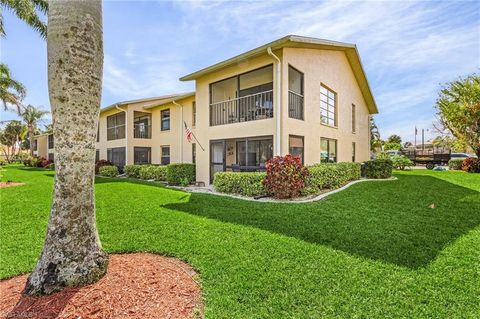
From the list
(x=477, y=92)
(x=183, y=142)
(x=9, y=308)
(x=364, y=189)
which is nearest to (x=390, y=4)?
(x=364, y=189)

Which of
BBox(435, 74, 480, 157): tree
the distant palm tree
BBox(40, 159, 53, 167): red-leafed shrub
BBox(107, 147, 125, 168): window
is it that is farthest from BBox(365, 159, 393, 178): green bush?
BBox(40, 159, 53, 167): red-leafed shrub

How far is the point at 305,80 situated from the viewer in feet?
39.2

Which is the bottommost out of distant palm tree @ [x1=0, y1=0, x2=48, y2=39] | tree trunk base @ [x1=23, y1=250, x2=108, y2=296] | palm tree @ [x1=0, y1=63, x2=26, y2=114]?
tree trunk base @ [x1=23, y1=250, x2=108, y2=296]

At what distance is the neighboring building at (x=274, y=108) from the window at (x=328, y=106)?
5 centimetres

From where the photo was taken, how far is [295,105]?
11516 mm

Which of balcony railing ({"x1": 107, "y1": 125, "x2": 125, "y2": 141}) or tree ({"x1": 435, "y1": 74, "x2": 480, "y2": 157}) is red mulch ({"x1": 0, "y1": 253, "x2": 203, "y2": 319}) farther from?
tree ({"x1": 435, "y1": 74, "x2": 480, "y2": 157})

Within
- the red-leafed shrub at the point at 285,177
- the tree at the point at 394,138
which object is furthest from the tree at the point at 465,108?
the tree at the point at 394,138

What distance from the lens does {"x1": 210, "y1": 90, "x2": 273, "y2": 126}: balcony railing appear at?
39.3ft

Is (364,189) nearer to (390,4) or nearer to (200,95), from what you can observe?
(390,4)

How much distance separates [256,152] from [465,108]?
18.7m

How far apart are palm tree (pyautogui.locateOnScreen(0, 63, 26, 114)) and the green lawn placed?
18465 mm

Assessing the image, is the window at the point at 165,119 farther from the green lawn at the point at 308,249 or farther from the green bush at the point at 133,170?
the green lawn at the point at 308,249

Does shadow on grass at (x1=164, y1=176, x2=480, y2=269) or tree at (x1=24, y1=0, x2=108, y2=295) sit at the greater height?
tree at (x1=24, y1=0, x2=108, y2=295)

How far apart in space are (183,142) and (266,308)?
53.8 ft
